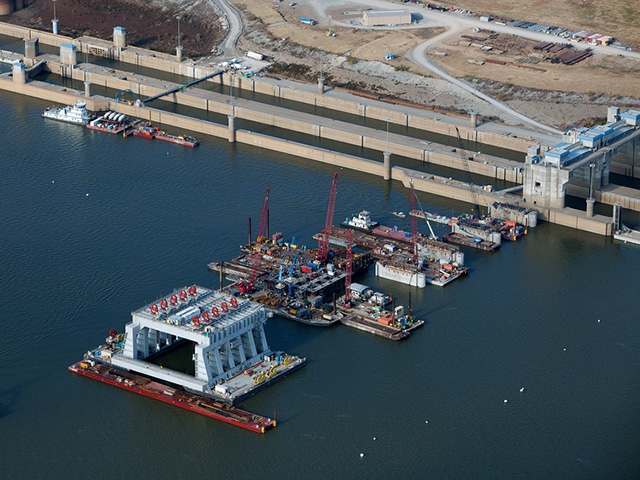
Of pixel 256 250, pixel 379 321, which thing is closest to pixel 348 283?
pixel 379 321

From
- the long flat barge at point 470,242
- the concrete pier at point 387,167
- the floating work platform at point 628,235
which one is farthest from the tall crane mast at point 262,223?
the floating work platform at point 628,235

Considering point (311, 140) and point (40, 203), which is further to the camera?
point (311, 140)

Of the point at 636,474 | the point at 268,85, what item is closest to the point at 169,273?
the point at 636,474

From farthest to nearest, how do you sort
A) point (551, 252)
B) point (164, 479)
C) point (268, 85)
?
1. point (268, 85)
2. point (551, 252)
3. point (164, 479)

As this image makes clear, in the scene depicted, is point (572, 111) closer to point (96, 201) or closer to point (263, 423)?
point (96, 201)

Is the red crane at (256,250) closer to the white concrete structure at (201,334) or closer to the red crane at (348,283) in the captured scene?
the red crane at (348,283)

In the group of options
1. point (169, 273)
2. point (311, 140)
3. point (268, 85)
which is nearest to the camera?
point (169, 273)

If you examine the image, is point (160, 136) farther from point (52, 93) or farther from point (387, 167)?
point (387, 167)
